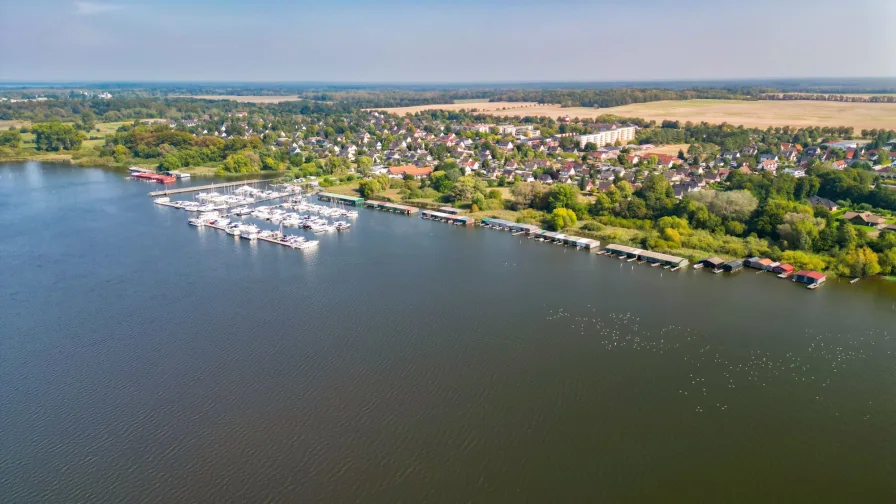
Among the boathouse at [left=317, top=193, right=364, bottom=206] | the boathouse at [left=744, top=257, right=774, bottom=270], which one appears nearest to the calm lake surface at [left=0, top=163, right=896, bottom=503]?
the boathouse at [left=744, top=257, right=774, bottom=270]

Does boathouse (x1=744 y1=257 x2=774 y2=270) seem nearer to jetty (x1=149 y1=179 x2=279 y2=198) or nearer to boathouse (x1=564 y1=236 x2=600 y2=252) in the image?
boathouse (x1=564 y1=236 x2=600 y2=252)

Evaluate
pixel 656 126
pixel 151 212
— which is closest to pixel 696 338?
pixel 151 212

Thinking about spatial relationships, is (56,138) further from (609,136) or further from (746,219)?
(746,219)

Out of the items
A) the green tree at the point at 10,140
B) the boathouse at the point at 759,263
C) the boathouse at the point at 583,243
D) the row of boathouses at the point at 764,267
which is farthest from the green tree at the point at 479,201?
the green tree at the point at 10,140

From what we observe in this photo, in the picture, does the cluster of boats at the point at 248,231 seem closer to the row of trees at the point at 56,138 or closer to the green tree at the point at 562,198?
the green tree at the point at 562,198

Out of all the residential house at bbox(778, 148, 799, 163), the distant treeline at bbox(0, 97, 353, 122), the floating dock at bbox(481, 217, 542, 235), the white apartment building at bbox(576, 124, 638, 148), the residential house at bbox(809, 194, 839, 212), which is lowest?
the floating dock at bbox(481, 217, 542, 235)

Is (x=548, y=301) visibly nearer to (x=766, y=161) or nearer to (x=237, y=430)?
(x=237, y=430)
